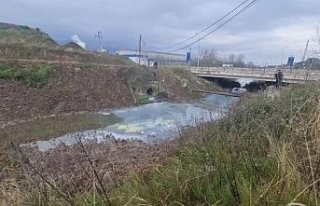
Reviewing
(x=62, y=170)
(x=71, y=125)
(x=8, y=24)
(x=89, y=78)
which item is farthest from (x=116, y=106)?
(x=8, y=24)

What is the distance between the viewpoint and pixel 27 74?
105 ft

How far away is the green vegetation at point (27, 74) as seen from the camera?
30.8m

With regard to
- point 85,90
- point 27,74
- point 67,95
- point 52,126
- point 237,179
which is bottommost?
point 52,126

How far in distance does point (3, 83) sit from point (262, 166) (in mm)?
29501

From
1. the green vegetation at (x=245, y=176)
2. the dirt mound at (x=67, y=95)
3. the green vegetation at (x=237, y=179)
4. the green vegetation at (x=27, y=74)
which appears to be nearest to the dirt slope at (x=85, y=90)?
the dirt mound at (x=67, y=95)

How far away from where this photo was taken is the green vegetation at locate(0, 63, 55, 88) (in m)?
30.8

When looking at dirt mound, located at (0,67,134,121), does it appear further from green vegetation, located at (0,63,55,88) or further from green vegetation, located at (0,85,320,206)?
green vegetation, located at (0,85,320,206)

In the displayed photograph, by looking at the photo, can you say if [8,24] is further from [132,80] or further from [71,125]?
[71,125]

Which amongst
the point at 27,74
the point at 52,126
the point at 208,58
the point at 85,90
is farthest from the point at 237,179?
the point at 208,58

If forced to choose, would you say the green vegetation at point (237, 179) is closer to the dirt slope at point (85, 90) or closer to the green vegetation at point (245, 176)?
the green vegetation at point (245, 176)

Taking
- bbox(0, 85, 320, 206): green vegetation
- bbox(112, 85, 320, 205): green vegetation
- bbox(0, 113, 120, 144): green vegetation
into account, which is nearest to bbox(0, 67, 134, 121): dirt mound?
bbox(0, 113, 120, 144): green vegetation

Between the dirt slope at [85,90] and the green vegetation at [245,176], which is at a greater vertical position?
the green vegetation at [245,176]

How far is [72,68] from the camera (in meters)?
36.7

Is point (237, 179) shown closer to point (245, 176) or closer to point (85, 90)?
point (245, 176)
